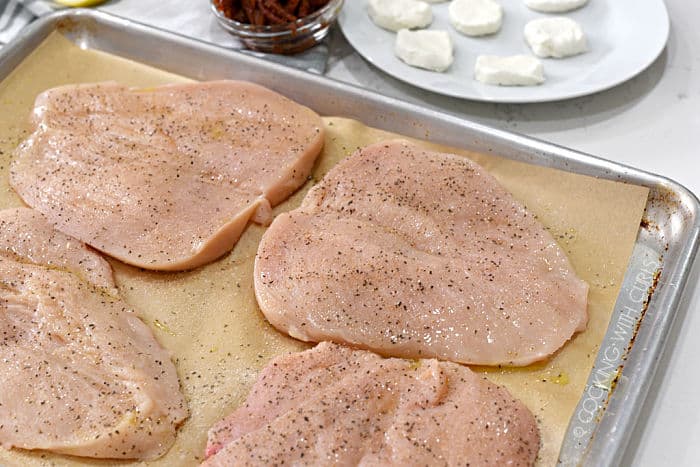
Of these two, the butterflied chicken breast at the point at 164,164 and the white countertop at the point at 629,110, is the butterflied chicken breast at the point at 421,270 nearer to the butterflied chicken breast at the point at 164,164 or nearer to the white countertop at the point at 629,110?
the butterflied chicken breast at the point at 164,164

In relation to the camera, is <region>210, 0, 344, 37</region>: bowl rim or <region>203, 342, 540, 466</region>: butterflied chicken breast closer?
<region>203, 342, 540, 466</region>: butterflied chicken breast

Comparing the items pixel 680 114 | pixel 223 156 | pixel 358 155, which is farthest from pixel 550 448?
pixel 680 114

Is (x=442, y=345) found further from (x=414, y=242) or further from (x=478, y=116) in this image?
(x=478, y=116)

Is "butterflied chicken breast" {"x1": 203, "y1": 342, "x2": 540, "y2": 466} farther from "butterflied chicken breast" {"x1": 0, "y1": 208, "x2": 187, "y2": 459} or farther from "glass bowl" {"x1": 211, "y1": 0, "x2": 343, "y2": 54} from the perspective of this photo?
"glass bowl" {"x1": 211, "y1": 0, "x2": 343, "y2": 54}

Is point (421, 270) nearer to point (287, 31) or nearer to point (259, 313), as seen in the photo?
point (259, 313)

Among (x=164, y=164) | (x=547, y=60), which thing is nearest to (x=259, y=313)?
(x=164, y=164)

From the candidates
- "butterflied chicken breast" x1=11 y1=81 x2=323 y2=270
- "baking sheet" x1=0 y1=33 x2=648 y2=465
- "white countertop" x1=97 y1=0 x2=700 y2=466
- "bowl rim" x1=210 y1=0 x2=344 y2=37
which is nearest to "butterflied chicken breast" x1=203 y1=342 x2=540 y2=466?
"baking sheet" x1=0 y1=33 x2=648 y2=465
